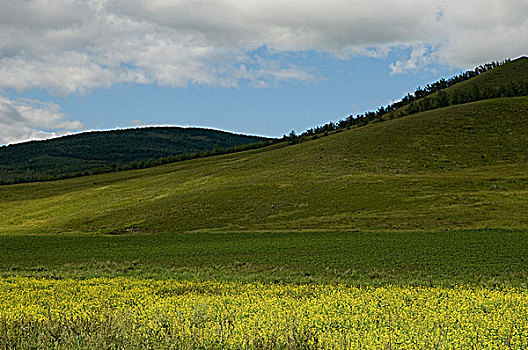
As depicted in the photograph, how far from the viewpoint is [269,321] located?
39.2 ft

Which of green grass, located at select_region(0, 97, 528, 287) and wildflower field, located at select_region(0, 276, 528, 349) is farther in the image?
green grass, located at select_region(0, 97, 528, 287)

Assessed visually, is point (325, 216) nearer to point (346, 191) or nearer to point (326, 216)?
point (326, 216)

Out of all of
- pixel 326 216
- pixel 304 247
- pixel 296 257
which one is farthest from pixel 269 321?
pixel 326 216

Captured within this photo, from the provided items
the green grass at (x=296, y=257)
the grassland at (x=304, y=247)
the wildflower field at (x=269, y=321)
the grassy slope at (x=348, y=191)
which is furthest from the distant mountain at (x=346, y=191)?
the wildflower field at (x=269, y=321)

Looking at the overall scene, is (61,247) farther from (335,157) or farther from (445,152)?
(445,152)

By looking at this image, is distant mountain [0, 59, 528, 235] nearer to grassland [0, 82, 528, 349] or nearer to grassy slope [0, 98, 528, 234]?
grassy slope [0, 98, 528, 234]

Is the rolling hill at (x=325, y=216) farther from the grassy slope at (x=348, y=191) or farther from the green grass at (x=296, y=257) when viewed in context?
the grassy slope at (x=348, y=191)

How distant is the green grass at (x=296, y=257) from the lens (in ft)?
90.1

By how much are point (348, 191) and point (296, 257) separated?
120 feet

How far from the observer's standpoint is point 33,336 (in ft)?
35.9

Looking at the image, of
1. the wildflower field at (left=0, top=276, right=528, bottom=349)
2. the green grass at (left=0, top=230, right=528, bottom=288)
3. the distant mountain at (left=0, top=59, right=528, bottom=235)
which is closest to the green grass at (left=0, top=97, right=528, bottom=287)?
the green grass at (left=0, top=230, right=528, bottom=288)

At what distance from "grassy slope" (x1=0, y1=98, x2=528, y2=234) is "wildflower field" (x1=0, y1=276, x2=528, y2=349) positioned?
123ft

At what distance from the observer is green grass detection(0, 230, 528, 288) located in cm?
2745

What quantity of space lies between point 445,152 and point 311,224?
4981 cm
